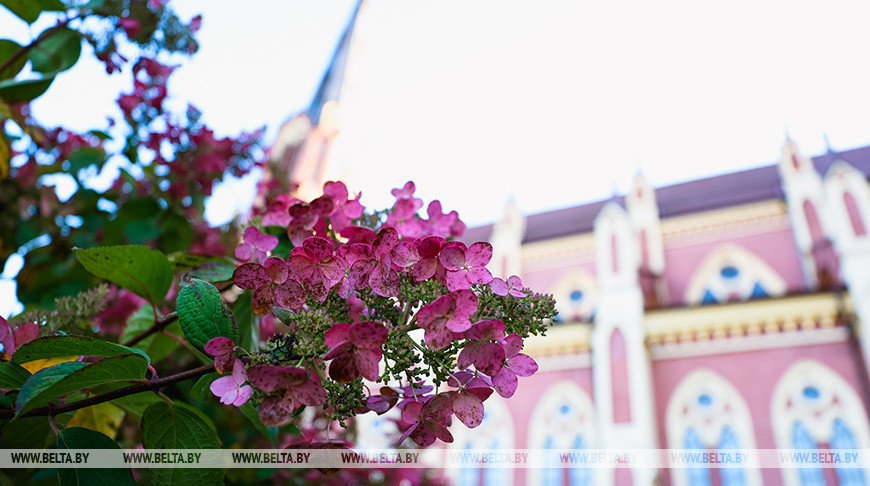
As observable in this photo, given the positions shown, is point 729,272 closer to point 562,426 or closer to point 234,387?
point 562,426

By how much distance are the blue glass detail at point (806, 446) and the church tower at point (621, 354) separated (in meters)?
2.43

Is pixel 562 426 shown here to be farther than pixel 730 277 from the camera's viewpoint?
No

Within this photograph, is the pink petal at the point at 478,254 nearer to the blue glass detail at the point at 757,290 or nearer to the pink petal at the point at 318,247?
the pink petal at the point at 318,247

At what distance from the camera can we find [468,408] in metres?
0.66

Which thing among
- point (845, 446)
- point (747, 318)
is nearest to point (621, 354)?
point (747, 318)

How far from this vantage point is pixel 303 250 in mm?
638

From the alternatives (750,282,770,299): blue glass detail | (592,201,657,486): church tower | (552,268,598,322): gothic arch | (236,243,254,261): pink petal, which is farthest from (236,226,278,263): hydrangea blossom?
(750,282,770,299): blue glass detail

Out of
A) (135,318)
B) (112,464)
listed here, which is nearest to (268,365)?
(112,464)

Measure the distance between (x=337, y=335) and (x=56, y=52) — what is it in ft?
4.16

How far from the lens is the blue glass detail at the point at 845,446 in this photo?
9.00 metres

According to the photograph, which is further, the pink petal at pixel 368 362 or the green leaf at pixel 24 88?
the green leaf at pixel 24 88

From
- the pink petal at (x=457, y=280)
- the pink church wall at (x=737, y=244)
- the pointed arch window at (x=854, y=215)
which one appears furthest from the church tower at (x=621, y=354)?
the pink petal at (x=457, y=280)

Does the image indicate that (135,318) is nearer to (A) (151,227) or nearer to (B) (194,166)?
(A) (151,227)

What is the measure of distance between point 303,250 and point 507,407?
1295 centimetres
